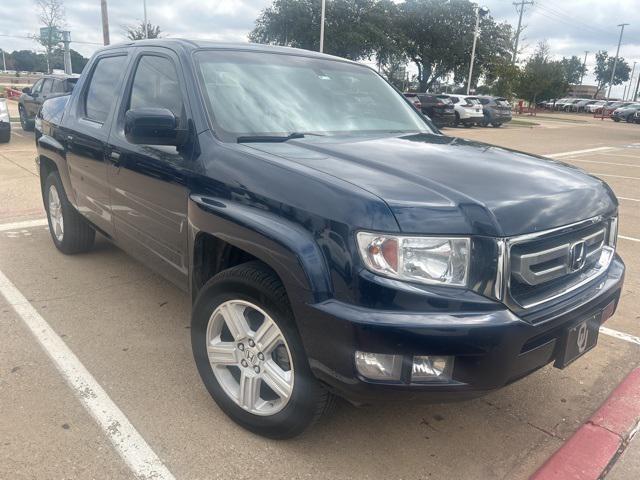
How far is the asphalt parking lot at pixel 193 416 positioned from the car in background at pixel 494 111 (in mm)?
24440

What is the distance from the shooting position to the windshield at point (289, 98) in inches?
118

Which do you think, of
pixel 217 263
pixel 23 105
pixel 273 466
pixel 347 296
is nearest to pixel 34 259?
pixel 217 263

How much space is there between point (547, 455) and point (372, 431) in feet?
2.73

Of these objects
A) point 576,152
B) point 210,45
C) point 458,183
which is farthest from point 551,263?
point 576,152

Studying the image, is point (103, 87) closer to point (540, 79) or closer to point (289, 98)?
point (289, 98)

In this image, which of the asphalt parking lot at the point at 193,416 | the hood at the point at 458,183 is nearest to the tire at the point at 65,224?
the asphalt parking lot at the point at 193,416

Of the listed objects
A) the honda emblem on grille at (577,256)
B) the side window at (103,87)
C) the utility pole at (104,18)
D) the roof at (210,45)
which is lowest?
the honda emblem on grille at (577,256)

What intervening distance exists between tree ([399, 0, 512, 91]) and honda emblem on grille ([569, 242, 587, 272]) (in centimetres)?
4921

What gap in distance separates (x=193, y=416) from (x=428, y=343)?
140 cm

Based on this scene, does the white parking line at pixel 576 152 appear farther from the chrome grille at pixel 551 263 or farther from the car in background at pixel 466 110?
the chrome grille at pixel 551 263

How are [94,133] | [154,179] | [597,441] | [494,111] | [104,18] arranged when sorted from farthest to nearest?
[494,111], [104,18], [94,133], [154,179], [597,441]

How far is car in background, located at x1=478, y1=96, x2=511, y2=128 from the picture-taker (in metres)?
27.2

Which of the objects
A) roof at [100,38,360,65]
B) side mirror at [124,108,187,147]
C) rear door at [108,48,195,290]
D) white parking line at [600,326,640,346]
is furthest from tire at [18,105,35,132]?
white parking line at [600,326,640,346]

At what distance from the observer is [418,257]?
6.91ft
